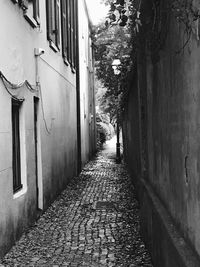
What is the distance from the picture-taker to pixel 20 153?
8430 mm

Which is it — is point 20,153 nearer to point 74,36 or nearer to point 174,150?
point 174,150

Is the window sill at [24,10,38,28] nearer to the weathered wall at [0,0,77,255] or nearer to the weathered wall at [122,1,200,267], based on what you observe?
the weathered wall at [0,0,77,255]

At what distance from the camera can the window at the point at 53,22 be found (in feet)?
38.1

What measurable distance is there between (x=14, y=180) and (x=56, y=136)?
4.86 m

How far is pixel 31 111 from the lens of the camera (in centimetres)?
907

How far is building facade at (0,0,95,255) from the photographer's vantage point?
7.05 metres

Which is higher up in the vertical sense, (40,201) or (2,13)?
(2,13)

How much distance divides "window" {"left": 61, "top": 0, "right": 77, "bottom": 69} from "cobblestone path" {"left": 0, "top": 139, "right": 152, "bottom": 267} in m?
4.86

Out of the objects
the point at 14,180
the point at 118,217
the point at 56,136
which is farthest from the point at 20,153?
the point at 56,136

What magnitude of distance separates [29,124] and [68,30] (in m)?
8.34

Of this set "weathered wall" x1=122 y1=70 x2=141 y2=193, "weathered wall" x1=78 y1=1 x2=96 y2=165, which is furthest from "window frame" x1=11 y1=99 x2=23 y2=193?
"weathered wall" x1=78 y1=1 x2=96 y2=165

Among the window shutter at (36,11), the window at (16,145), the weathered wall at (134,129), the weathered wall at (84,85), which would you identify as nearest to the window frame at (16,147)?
the window at (16,145)

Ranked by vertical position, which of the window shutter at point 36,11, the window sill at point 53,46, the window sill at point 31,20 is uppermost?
the window shutter at point 36,11

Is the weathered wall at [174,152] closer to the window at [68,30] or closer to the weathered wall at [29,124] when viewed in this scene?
the weathered wall at [29,124]
